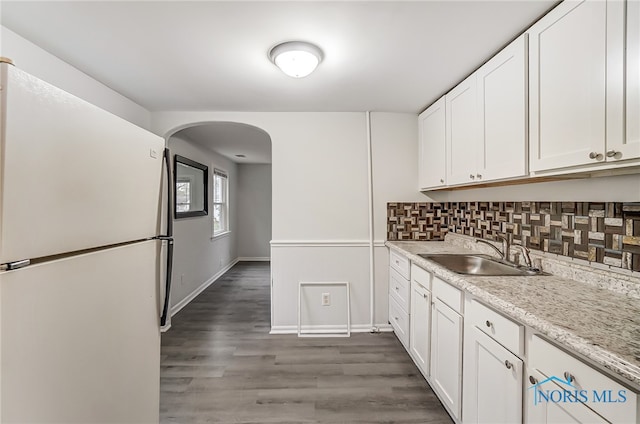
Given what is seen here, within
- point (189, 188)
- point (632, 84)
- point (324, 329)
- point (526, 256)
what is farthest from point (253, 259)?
point (632, 84)

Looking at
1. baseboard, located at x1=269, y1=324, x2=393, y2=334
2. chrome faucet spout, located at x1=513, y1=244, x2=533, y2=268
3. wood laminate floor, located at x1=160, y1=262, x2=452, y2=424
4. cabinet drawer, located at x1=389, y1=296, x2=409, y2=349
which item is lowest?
wood laminate floor, located at x1=160, y1=262, x2=452, y2=424

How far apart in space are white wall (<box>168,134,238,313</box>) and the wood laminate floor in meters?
0.65

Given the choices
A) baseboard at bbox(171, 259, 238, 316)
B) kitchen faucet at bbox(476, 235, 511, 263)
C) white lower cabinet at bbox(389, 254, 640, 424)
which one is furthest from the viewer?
baseboard at bbox(171, 259, 238, 316)

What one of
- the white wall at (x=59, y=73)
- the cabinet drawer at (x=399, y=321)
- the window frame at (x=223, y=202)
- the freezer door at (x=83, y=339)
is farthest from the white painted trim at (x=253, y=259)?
the freezer door at (x=83, y=339)

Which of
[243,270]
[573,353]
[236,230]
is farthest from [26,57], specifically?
[236,230]

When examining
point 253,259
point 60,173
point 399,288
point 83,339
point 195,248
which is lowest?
point 253,259

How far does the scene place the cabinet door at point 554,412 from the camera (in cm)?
84

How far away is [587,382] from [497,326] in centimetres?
40

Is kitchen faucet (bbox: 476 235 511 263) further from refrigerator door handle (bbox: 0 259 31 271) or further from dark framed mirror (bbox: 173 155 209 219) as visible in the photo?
dark framed mirror (bbox: 173 155 209 219)

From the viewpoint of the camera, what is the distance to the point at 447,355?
172cm

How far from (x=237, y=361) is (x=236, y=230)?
180 inches

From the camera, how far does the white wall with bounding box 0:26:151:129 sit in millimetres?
1619

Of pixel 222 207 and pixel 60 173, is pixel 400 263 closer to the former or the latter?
pixel 60 173

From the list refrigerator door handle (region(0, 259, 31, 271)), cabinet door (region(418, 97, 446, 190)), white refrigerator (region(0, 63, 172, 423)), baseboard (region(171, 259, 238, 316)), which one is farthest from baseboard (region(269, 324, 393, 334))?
refrigerator door handle (region(0, 259, 31, 271))
